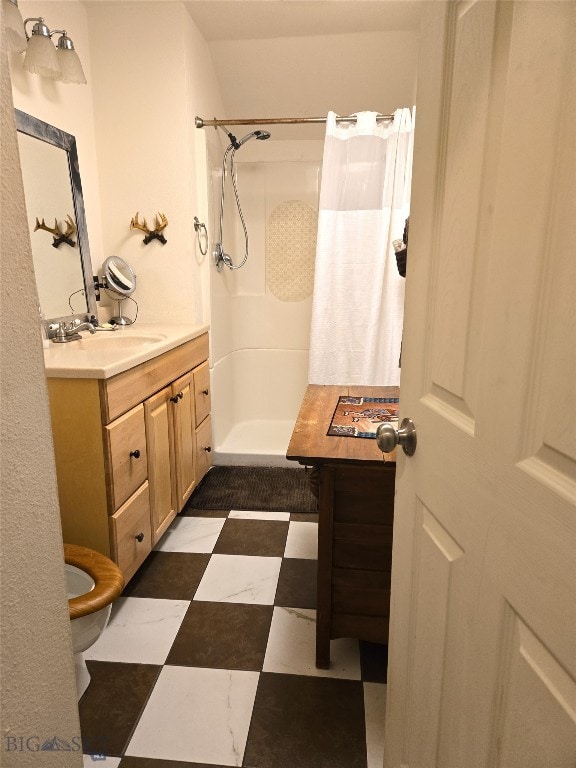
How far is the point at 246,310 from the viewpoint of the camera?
353cm

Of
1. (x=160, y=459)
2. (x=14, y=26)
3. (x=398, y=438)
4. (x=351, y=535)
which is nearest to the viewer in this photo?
(x=398, y=438)

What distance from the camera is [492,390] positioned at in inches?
23.5

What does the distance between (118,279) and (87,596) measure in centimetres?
162

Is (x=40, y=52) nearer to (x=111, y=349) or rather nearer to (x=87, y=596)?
(x=111, y=349)

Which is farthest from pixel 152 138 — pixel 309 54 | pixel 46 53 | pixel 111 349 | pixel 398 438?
pixel 398 438

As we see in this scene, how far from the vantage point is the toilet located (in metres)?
1.18

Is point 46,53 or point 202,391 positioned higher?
point 46,53

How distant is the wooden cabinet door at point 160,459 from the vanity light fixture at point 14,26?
4.16ft

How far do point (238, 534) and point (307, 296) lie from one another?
1871 mm

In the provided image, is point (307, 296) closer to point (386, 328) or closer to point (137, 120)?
point (386, 328)

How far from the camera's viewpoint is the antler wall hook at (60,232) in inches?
77.9

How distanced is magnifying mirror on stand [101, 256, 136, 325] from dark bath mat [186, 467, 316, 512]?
3.27 feet

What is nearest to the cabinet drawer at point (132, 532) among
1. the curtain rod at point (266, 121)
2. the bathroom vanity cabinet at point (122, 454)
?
the bathroom vanity cabinet at point (122, 454)

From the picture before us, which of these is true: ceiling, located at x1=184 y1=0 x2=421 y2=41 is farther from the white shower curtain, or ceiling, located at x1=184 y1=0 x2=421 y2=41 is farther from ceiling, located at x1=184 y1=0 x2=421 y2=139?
the white shower curtain
